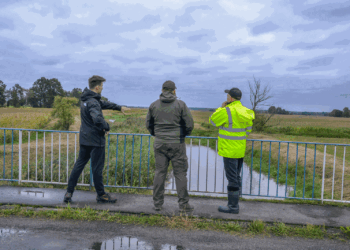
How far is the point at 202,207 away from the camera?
180 inches

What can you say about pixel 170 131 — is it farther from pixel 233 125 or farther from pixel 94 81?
pixel 94 81

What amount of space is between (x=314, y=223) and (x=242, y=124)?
181 cm

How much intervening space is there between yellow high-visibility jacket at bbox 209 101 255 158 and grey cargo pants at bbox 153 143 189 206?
2.04 ft

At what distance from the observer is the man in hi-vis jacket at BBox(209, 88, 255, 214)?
402 cm

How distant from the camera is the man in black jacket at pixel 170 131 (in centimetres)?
401

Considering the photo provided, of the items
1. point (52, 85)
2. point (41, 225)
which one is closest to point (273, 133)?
point (41, 225)

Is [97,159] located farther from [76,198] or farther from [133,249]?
[133,249]

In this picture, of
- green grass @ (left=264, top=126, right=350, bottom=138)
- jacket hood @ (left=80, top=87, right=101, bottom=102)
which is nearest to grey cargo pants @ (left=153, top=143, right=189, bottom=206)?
jacket hood @ (left=80, top=87, right=101, bottom=102)

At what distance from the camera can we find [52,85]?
214 ft

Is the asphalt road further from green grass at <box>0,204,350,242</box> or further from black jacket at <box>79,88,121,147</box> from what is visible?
black jacket at <box>79,88,121,147</box>

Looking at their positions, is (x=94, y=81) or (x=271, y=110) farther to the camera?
(x=271, y=110)

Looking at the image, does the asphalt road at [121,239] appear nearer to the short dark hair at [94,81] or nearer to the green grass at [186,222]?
the green grass at [186,222]

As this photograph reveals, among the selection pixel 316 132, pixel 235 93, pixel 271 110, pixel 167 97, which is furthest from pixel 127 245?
pixel 316 132

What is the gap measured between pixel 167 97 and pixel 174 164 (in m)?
1.02
